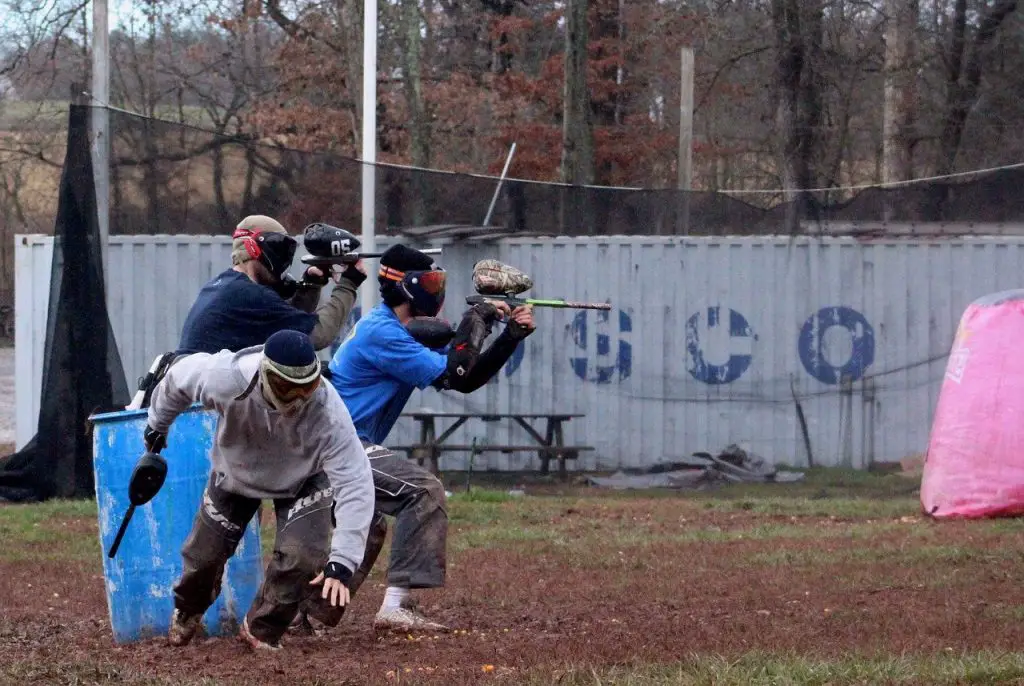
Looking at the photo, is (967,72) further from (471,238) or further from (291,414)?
(291,414)

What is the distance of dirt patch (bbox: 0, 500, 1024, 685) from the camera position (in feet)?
17.2

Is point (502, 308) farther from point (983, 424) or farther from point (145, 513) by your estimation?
point (983, 424)

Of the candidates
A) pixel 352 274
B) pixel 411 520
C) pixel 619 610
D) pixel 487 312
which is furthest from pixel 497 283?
pixel 619 610

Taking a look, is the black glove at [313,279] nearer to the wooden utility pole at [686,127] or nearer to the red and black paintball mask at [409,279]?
the red and black paintball mask at [409,279]

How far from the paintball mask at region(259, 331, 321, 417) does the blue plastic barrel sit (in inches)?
39.3

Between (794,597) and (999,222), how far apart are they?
5.96m

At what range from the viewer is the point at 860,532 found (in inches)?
388

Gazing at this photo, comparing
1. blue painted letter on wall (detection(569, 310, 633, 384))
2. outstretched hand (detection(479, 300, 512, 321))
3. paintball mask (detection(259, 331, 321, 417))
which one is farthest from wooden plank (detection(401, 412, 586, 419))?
paintball mask (detection(259, 331, 321, 417))

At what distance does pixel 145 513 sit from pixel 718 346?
7.51 metres

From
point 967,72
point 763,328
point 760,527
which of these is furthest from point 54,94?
point 760,527

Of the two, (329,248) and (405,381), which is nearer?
(405,381)

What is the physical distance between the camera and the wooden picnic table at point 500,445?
12.1 metres

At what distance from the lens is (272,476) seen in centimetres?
535

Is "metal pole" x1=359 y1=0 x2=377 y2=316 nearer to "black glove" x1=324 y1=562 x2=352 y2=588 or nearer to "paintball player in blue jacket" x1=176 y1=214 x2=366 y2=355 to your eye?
"paintball player in blue jacket" x1=176 y1=214 x2=366 y2=355
